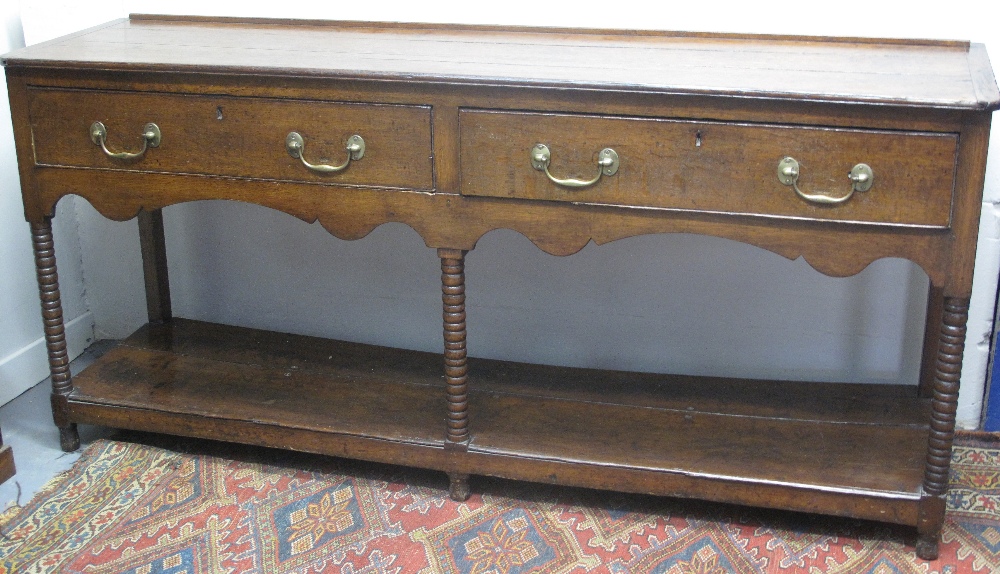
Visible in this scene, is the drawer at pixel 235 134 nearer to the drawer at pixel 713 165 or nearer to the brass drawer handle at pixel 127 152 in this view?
the brass drawer handle at pixel 127 152

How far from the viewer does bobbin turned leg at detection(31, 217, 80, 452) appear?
260 centimetres

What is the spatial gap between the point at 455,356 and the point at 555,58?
717mm

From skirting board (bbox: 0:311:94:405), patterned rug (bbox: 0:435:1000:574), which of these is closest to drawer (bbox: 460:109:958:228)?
patterned rug (bbox: 0:435:1000:574)

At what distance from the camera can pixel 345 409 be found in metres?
2.69

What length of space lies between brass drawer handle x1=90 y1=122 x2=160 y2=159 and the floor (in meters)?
0.88

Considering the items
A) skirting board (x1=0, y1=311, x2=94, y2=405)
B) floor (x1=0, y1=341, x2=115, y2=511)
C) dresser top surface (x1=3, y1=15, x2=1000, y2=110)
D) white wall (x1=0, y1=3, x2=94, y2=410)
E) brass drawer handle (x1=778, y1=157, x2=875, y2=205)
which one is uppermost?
dresser top surface (x1=3, y1=15, x2=1000, y2=110)

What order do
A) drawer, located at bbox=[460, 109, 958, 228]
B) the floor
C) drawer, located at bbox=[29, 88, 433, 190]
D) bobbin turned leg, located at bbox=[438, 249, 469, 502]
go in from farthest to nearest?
the floor, bobbin turned leg, located at bbox=[438, 249, 469, 502], drawer, located at bbox=[29, 88, 433, 190], drawer, located at bbox=[460, 109, 958, 228]

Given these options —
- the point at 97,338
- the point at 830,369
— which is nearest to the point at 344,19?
the point at 97,338

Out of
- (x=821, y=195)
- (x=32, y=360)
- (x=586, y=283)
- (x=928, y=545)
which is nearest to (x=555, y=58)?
(x=821, y=195)

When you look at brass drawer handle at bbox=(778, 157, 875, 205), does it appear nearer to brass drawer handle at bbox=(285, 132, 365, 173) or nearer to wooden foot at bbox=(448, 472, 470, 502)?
brass drawer handle at bbox=(285, 132, 365, 173)

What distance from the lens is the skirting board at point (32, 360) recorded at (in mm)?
3084

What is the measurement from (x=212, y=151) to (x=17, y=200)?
1.03 metres

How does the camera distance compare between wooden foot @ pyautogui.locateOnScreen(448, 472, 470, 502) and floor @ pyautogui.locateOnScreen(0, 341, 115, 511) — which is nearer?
wooden foot @ pyautogui.locateOnScreen(448, 472, 470, 502)

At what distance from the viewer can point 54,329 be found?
2.69 m
